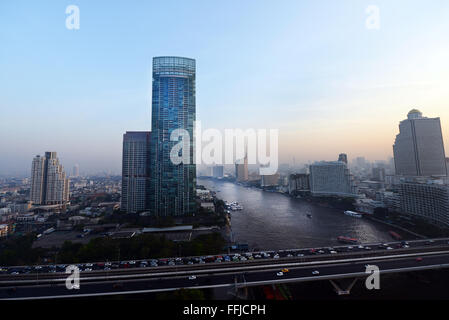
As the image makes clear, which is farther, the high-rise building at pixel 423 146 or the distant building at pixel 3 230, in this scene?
the high-rise building at pixel 423 146

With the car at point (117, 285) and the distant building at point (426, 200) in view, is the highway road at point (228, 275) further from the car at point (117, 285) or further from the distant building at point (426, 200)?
the distant building at point (426, 200)

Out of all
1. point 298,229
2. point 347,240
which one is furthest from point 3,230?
point 347,240

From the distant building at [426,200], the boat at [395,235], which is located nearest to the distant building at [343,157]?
the distant building at [426,200]

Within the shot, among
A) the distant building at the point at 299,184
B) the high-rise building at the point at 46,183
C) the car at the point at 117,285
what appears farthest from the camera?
the distant building at the point at 299,184

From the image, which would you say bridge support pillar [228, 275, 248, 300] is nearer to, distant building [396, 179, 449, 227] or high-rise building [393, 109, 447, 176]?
distant building [396, 179, 449, 227]

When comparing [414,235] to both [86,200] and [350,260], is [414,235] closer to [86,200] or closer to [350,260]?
[350,260]
